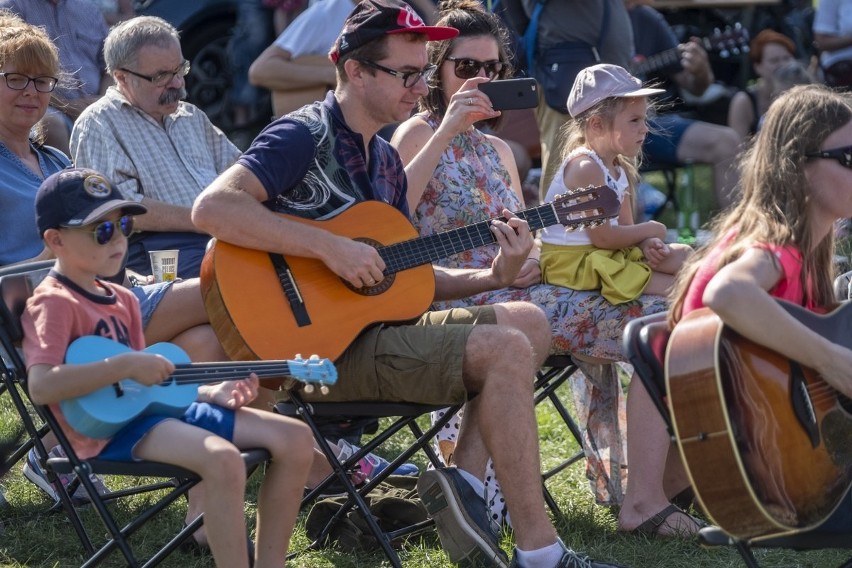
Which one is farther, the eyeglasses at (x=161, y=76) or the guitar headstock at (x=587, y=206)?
the eyeglasses at (x=161, y=76)

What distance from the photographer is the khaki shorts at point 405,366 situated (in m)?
3.42

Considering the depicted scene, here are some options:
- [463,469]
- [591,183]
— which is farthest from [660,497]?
[591,183]

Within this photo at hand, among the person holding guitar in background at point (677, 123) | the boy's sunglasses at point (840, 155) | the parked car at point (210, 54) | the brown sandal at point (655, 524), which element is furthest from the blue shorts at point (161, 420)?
the parked car at point (210, 54)

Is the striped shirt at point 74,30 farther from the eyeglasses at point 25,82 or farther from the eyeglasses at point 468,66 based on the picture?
the eyeglasses at point 468,66

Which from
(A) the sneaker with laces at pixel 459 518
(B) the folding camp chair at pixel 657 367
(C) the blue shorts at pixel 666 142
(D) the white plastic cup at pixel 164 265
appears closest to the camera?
(B) the folding camp chair at pixel 657 367

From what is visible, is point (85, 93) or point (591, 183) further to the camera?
point (85, 93)

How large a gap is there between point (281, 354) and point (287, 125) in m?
0.66

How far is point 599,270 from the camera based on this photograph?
13.5 ft

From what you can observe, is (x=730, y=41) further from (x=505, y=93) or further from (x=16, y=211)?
(x=16, y=211)

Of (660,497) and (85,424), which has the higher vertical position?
(85,424)

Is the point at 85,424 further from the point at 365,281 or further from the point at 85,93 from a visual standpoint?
the point at 85,93

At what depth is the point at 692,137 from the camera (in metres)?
7.86

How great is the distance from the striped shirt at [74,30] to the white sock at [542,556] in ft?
10.7

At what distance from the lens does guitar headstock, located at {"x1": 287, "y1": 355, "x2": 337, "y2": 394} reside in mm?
3100
